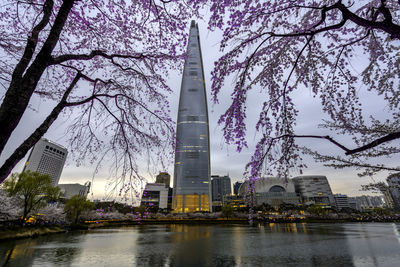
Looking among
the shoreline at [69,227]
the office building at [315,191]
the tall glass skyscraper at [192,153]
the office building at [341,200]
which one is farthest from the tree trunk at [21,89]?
the office building at [341,200]

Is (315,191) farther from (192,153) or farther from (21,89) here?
(21,89)

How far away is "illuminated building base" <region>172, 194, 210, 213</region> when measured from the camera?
89188mm

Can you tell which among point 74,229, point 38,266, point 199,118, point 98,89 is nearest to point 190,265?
point 38,266

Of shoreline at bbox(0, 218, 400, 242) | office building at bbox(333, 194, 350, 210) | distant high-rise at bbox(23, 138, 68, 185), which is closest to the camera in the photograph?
shoreline at bbox(0, 218, 400, 242)

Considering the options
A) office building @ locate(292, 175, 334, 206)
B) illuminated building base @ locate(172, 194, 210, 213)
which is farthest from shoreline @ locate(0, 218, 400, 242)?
office building @ locate(292, 175, 334, 206)

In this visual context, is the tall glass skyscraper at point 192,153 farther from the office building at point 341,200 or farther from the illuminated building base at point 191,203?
the office building at point 341,200

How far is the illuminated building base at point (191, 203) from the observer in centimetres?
8919

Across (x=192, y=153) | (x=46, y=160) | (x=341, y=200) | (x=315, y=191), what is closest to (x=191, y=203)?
(x=192, y=153)

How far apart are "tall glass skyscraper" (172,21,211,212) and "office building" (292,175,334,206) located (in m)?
83.1

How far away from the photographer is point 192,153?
307 ft

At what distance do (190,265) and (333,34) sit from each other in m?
10.9

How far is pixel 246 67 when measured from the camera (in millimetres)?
4223

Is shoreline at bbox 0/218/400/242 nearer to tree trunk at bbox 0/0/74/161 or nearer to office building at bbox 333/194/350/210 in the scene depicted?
tree trunk at bbox 0/0/74/161

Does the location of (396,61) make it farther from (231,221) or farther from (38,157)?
(38,157)
